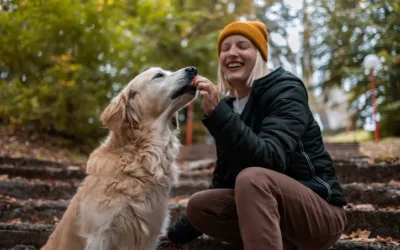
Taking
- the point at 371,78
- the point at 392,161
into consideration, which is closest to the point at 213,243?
the point at 392,161

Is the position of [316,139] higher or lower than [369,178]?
higher

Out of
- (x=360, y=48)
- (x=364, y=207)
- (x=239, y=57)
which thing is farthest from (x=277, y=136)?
(x=360, y=48)

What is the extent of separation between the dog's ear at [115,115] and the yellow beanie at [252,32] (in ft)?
2.74

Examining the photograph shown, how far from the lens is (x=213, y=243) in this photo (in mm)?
3197

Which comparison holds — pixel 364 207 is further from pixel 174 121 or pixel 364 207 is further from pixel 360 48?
pixel 360 48

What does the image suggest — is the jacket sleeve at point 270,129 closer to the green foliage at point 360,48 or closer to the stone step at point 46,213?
the stone step at point 46,213

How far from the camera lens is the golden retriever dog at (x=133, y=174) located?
7.72ft

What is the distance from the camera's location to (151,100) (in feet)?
9.29

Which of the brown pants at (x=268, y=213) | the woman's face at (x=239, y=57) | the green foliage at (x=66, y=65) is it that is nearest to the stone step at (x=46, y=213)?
the brown pants at (x=268, y=213)

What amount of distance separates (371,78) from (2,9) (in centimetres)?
740

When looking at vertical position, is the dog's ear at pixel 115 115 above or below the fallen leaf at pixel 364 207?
above

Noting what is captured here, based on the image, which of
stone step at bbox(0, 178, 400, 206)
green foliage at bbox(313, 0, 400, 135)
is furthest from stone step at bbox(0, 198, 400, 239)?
green foliage at bbox(313, 0, 400, 135)

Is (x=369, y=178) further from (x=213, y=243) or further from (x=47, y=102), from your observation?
(x=47, y=102)

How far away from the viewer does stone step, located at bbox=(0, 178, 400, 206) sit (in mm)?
3623
